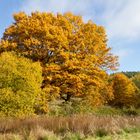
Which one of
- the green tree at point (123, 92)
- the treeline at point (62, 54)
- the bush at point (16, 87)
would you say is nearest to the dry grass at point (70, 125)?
the bush at point (16, 87)

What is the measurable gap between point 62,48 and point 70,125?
2705 centimetres

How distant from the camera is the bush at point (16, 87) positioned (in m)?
32.2

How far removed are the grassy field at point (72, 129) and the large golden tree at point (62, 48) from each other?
72.4 ft

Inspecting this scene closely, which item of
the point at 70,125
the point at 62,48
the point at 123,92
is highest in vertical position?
the point at 62,48

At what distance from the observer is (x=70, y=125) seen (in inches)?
683

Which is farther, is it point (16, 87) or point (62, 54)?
point (62, 54)

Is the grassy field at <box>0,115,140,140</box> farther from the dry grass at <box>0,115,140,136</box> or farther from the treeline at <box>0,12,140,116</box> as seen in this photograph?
the treeline at <box>0,12,140,116</box>

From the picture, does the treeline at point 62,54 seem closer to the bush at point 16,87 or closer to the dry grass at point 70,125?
the bush at point 16,87

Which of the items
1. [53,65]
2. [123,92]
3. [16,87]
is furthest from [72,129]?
[123,92]

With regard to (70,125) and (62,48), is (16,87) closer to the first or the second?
(62,48)

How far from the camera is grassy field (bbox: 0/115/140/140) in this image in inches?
582

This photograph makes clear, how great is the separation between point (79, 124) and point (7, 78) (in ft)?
55.3

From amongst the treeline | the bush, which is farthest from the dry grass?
the treeline

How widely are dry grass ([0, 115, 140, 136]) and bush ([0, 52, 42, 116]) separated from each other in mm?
12797
